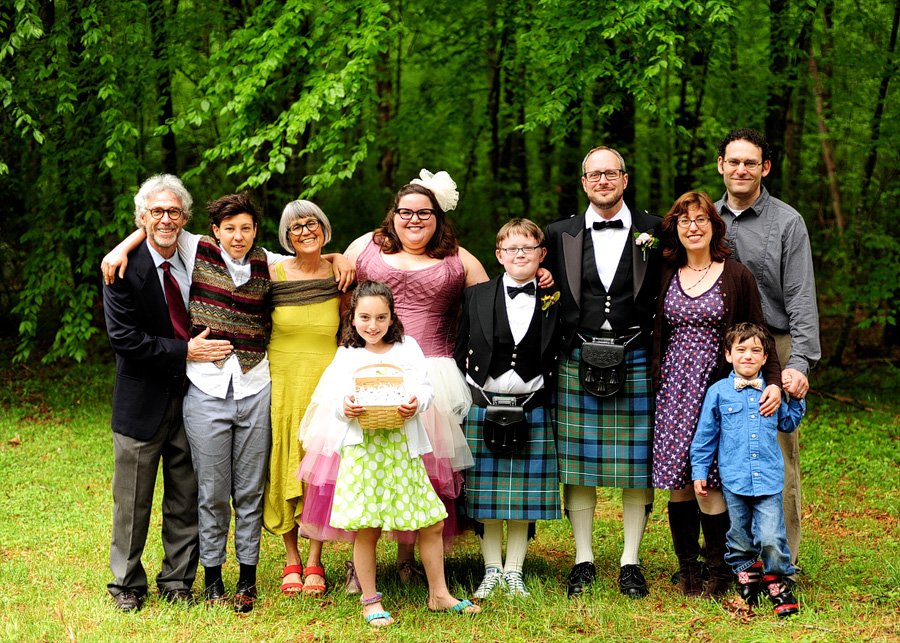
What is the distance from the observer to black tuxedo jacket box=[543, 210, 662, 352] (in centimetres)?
442

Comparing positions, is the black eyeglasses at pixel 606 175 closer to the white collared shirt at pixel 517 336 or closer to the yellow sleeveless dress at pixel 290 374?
the white collared shirt at pixel 517 336

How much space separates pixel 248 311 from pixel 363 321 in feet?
2.23

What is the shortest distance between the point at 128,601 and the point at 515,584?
2.00 m

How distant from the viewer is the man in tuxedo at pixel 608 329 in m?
4.43

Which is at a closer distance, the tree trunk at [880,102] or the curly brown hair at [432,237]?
the curly brown hair at [432,237]

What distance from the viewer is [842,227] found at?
1081 cm

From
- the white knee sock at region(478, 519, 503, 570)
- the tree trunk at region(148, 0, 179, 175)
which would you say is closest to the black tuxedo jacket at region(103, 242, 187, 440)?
the white knee sock at region(478, 519, 503, 570)

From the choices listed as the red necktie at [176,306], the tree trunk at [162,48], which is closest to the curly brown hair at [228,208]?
the red necktie at [176,306]

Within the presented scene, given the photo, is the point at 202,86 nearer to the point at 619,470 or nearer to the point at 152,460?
the point at 152,460

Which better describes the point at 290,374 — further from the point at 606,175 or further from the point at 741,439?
the point at 741,439

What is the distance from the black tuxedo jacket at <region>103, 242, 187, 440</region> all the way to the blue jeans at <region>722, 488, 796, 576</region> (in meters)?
2.82

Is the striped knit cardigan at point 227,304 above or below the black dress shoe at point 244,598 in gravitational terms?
above

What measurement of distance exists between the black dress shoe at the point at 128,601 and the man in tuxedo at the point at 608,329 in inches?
88.1

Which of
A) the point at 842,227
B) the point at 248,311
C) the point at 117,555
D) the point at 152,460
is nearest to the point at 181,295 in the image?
the point at 248,311
